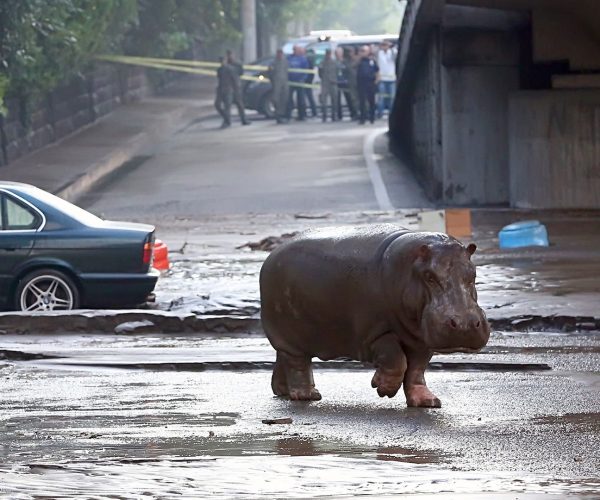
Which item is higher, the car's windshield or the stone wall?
the car's windshield

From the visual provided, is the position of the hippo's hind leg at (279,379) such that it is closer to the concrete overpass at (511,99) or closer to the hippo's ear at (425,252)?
the hippo's ear at (425,252)

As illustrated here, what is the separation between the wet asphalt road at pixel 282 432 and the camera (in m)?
7.36

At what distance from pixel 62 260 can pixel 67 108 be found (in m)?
22.6

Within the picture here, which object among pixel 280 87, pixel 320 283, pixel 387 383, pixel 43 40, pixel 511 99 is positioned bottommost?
pixel 280 87

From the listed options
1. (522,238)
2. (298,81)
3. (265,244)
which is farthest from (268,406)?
(298,81)

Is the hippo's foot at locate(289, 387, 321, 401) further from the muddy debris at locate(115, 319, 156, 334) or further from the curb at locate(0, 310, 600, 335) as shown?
the muddy debris at locate(115, 319, 156, 334)

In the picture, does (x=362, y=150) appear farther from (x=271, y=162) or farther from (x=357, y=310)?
(x=357, y=310)

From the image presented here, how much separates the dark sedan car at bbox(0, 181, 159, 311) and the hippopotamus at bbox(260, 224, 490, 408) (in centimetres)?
522

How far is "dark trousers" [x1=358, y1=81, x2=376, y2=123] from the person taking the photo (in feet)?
138

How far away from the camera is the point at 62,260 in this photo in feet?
49.3

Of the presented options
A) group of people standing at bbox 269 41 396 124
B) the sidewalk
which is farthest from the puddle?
group of people standing at bbox 269 41 396 124

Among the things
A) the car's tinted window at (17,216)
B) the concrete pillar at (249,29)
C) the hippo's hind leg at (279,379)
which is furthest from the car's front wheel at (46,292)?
the concrete pillar at (249,29)

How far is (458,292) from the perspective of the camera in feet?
28.8

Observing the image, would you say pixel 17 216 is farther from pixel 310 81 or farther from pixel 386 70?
pixel 310 81
